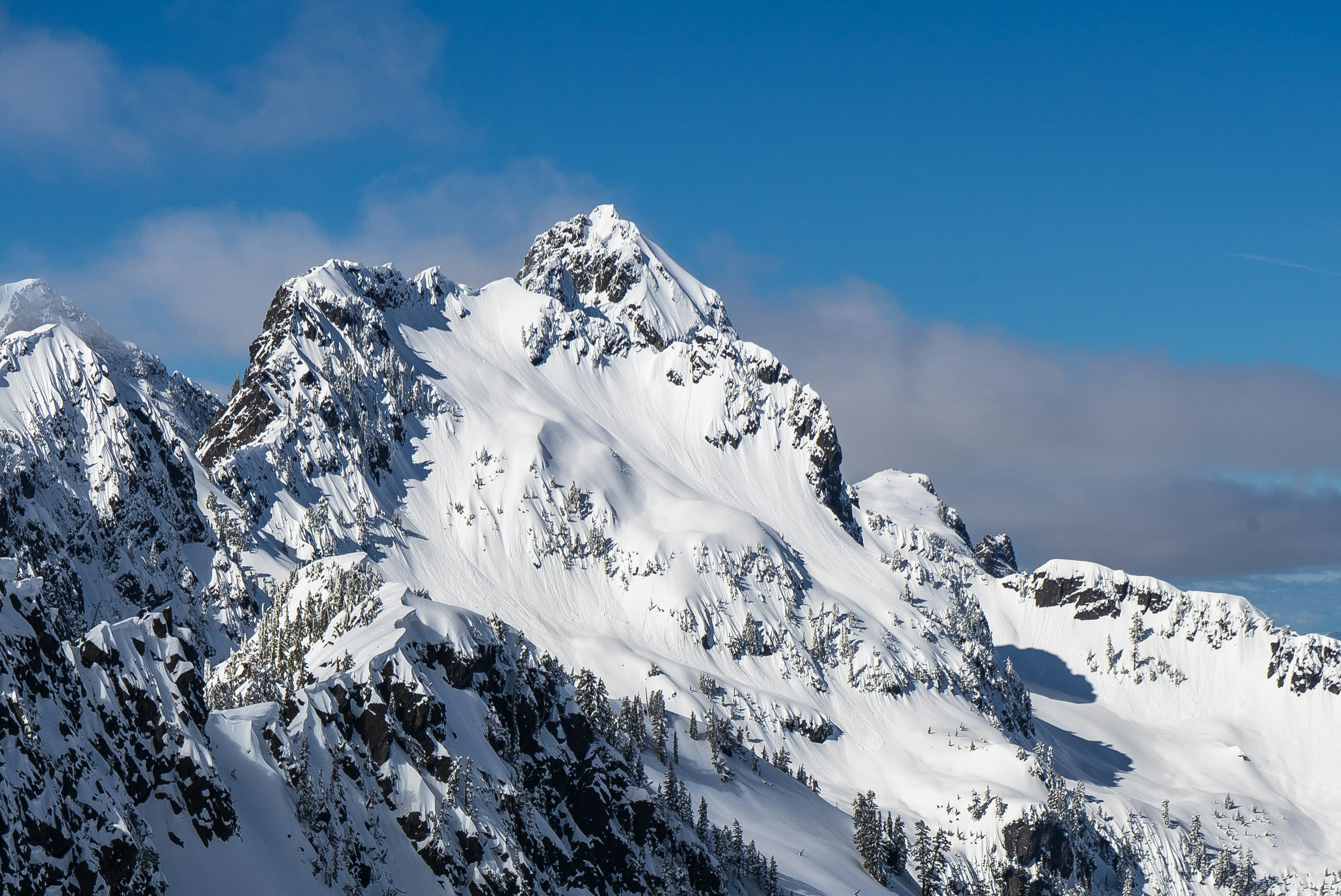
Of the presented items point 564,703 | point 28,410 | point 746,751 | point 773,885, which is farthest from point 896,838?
point 28,410

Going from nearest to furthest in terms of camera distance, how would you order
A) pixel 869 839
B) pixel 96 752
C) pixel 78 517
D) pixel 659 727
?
1. pixel 96 752
2. pixel 869 839
3. pixel 659 727
4. pixel 78 517

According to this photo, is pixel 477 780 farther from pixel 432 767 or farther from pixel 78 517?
pixel 78 517

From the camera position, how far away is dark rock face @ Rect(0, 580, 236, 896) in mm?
59344

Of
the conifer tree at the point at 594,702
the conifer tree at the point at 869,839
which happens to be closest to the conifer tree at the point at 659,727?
the conifer tree at the point at 594,702

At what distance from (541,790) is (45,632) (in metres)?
54.8

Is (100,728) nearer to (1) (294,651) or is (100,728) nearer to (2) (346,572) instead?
(1) (294,651)

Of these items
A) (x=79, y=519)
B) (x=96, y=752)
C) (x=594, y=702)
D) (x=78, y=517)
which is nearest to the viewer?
(x=96, y=752)

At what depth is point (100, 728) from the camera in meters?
72.4

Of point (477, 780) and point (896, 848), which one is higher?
point (896, 848)

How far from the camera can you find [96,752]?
69.9 meters

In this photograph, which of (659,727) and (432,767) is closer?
(432,767)

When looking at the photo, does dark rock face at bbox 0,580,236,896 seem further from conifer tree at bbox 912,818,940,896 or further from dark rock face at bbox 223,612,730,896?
conifer tree at bbox 912,818,940,896

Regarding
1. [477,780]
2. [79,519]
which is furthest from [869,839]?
[79,519]

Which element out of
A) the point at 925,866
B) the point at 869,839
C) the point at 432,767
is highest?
the point at 925,866
